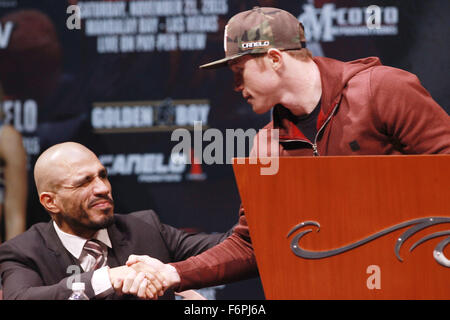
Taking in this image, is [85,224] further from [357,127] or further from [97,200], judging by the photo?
[357,127]

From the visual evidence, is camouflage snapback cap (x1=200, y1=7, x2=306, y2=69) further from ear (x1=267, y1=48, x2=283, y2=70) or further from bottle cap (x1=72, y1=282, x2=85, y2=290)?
bottle cap (x1=72, y1=282, x2=85, y2=290)

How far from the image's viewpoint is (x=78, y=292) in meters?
2.16

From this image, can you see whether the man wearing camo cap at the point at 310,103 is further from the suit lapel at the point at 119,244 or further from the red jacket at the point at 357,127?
the suit lapel at the point at 119,244

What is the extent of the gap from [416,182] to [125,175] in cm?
229

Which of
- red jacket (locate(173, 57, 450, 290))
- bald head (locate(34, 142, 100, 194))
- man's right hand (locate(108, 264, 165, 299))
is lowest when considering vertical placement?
man's right hand (locate(108, 264, 165, 299))

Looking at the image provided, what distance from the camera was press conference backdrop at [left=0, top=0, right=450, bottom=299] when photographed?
11.8 ft

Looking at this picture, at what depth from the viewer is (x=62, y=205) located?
266 cm

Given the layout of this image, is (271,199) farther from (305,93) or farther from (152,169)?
(152,169)

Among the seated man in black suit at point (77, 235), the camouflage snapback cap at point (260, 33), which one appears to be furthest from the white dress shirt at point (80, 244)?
the camouflage snapback cap at point (260, 33)

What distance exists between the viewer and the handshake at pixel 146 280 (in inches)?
82.0

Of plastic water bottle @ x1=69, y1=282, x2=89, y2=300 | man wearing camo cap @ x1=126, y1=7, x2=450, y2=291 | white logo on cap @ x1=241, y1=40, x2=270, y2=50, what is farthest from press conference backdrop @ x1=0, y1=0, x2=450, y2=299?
plastic water bottle @ x1=69, y1=282, x2=89, y2=300

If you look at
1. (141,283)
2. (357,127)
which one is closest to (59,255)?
(141,283)

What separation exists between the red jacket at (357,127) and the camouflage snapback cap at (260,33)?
0.63ft
